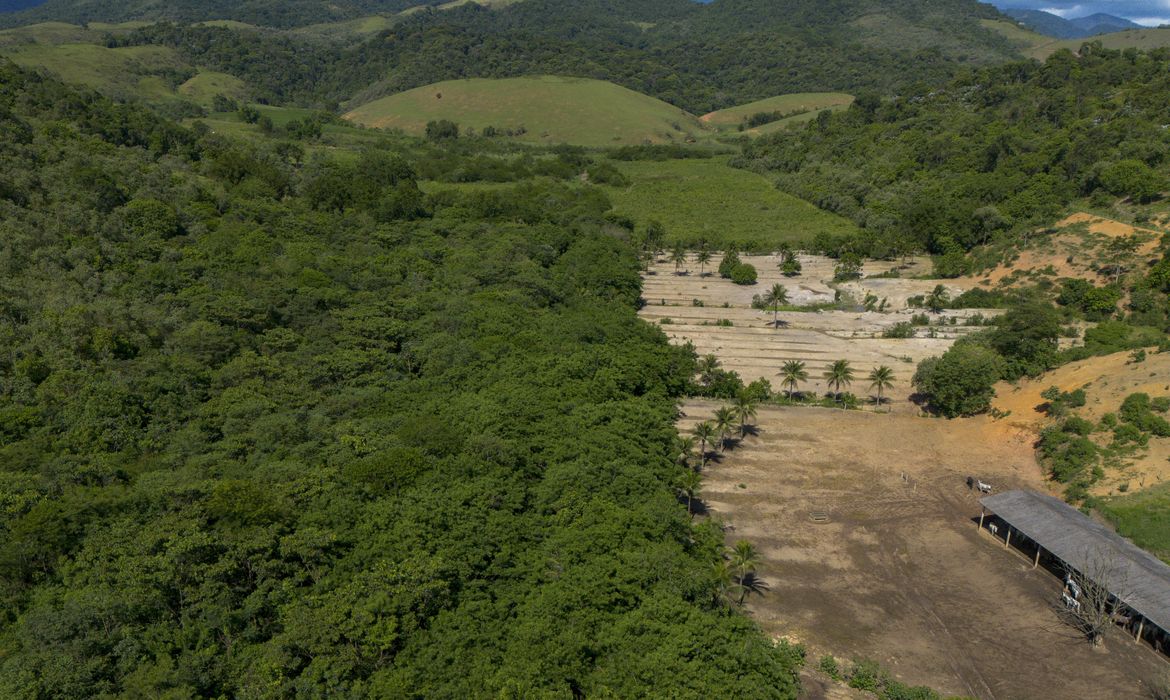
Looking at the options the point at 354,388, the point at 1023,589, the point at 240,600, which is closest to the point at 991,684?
the point at 1023,589

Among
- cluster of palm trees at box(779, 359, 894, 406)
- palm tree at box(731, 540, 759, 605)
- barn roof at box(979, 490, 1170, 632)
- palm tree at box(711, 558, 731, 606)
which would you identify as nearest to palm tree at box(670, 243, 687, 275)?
cluster of palm trees at box(779, 359, 894, 406)

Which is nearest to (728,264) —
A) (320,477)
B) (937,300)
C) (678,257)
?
(678,257)

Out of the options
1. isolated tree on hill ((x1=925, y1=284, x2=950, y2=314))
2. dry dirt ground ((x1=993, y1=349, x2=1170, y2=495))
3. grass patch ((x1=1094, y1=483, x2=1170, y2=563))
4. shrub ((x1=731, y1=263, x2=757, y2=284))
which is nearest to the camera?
grass patch ((x1=1094, y1=483, x2=1170, y2=563))

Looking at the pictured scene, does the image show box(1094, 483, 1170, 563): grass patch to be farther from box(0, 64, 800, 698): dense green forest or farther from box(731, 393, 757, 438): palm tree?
box(0, 64, 800, 698): dense green forest

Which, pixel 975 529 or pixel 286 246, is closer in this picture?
pixel 975 529

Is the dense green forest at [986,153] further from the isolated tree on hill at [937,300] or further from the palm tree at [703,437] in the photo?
the palm tree at [703,437]

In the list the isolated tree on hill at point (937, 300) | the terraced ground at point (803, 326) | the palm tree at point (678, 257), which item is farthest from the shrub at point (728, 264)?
the isolated tree on hill at point (937, 300)

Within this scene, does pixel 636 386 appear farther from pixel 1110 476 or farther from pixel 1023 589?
pixel 1110 476
